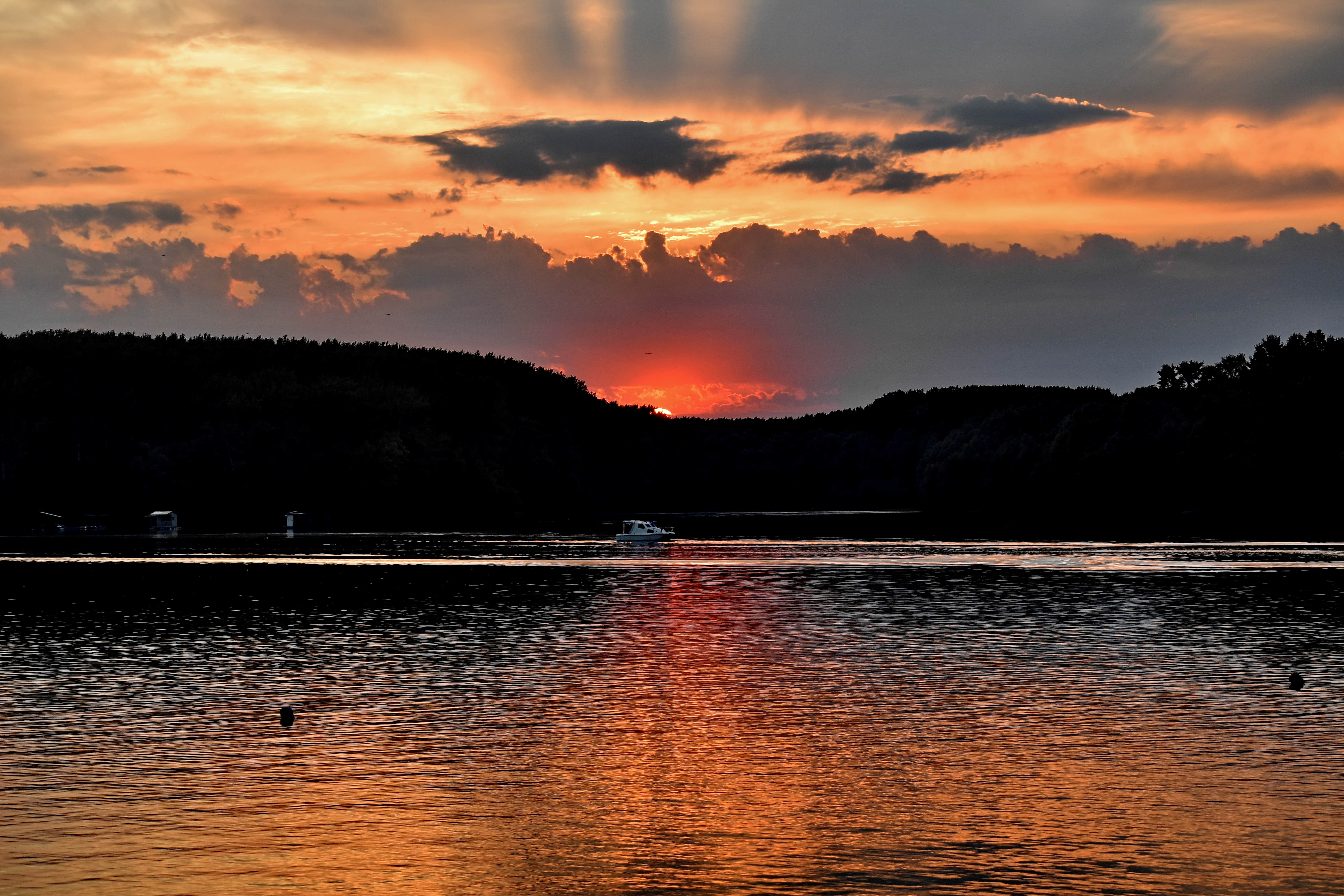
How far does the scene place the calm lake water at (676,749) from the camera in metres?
23.1

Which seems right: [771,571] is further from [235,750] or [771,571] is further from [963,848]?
[963,848]

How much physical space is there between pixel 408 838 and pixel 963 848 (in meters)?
9.91

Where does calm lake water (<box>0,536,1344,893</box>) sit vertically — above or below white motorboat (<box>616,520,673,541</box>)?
below

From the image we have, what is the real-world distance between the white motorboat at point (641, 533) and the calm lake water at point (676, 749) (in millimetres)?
100276

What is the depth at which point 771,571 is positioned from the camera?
110875 mm

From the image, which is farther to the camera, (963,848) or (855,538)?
(855,538)

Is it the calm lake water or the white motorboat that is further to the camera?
the white motorboat

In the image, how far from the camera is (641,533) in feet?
587

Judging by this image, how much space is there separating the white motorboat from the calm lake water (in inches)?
3948

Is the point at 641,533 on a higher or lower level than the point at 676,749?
higher

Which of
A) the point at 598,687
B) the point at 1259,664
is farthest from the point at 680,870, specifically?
the point at 1259,664

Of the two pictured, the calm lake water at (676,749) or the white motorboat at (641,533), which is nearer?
the calm lake water at (676,749)

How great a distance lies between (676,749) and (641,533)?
14545cm

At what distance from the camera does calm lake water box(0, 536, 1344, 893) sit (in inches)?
909
